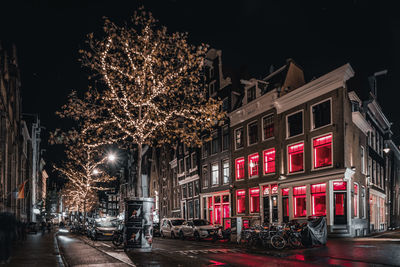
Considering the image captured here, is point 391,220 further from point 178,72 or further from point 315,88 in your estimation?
point 178,72

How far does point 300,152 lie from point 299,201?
3546 millimetres

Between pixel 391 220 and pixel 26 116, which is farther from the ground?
pixel 26 116

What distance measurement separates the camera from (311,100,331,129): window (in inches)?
1076

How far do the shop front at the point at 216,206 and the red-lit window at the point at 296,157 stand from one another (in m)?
10.1

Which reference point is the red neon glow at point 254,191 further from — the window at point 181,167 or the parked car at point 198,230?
the window at point 181,167

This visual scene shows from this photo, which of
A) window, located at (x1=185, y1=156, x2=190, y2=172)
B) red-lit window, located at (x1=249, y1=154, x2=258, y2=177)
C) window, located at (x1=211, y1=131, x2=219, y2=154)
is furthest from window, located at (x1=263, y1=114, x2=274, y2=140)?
window, located at (x1=185, y1=156, x2=190, y2=172)

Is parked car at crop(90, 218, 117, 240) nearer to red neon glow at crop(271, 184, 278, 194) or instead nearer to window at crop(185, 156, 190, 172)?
red neon glow at crop(271, 184, 278, 194)

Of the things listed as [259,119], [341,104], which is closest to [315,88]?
[341,104]

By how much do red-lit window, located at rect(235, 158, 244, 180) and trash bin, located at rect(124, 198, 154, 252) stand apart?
63.4 ft

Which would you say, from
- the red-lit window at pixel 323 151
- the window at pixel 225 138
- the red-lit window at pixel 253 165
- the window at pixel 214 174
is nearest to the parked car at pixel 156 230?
the window at pixel 214 174

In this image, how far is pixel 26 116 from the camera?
70812mm

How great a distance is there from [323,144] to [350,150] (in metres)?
1.78

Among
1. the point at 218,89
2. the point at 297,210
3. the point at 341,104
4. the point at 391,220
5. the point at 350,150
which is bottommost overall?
the point at 391,220

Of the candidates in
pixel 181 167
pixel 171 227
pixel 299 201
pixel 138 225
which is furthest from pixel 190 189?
pixel 138 225
